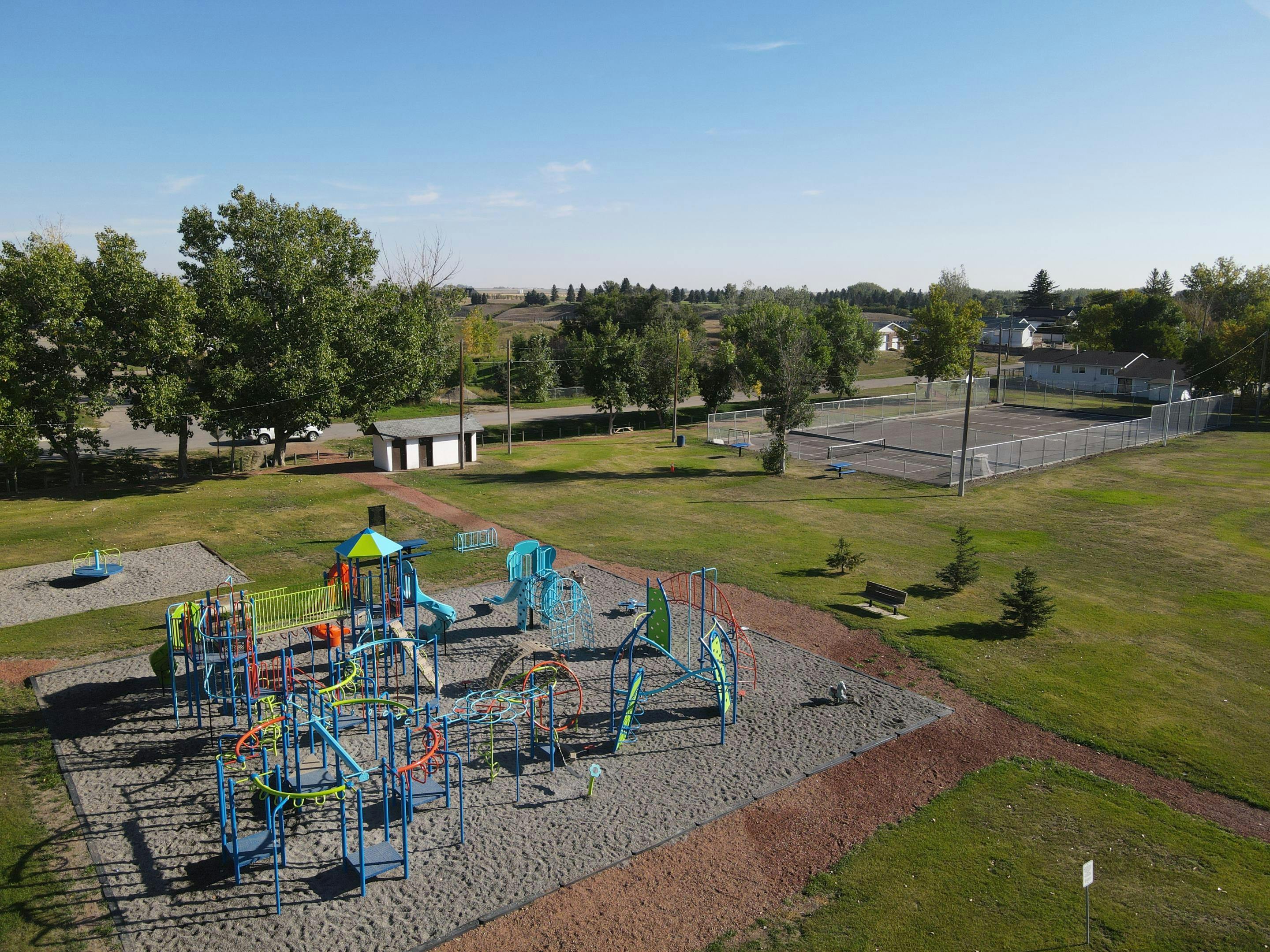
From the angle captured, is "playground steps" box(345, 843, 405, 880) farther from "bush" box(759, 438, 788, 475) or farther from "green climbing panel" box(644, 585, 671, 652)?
"bush" box(759, 438, 788, 475)

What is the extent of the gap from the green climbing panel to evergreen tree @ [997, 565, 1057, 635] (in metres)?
9.77

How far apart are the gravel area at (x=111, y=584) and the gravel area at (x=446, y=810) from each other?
506 centimetres

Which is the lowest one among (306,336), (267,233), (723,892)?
(723,892)

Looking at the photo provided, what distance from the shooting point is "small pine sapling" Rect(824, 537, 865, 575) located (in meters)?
26.0

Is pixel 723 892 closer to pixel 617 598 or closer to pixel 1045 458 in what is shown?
pixel 617 598

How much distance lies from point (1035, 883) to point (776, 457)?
3098 cm

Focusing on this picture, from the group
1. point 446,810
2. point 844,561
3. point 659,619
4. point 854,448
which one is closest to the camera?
point 446,810

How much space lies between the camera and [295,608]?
72.3 ft

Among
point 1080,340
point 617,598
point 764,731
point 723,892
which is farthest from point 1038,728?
point 1080,340

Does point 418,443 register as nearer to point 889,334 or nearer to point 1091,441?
point 1091,441

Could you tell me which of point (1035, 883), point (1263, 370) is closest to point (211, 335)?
point (1035, 883)

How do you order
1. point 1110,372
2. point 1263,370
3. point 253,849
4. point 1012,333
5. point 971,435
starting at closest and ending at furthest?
point 253,849 → point 971,435 → point 1263,370 → point 1110,372 → point 1012,333

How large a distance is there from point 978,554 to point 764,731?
1578 cm

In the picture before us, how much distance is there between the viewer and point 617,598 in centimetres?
2391
